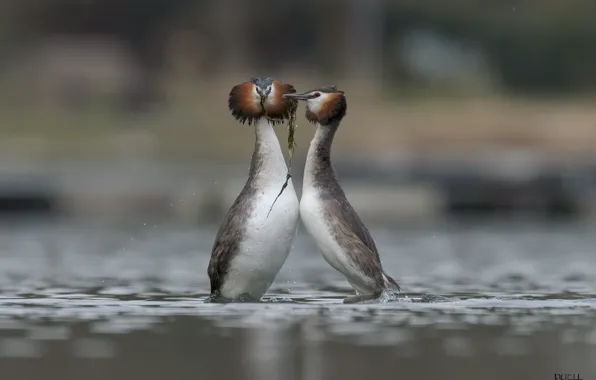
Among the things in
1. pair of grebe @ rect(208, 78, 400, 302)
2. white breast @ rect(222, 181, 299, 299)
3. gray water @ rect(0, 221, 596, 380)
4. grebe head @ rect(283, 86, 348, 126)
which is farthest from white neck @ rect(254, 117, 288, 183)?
gray water @ rect(0, 221, 596, 380)

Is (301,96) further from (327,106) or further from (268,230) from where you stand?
(268,230)

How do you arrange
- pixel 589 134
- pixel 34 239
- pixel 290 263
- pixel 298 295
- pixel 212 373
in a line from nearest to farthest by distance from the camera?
1. pixel 212 373
2. pixel 298 295
3. pixel 290 263
4. pixel 34 239
5. pixel 589 134

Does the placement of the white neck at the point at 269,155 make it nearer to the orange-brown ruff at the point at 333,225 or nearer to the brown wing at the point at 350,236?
the orange-brown ruff at the point at 333,225

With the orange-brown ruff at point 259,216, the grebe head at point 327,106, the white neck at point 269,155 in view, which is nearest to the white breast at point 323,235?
the orange-brown ruff at point 259,216

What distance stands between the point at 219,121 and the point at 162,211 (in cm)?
1327

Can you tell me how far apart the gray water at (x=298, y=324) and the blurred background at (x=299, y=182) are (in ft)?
0.14

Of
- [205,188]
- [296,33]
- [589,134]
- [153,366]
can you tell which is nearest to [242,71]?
[296,33]

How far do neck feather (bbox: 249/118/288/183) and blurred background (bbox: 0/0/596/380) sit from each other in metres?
1.09

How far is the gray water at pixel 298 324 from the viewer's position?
9992 mm

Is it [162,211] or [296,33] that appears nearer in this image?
→ [162,211]

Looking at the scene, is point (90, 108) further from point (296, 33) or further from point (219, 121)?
point (296, 33)

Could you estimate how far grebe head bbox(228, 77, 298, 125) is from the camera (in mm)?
14008

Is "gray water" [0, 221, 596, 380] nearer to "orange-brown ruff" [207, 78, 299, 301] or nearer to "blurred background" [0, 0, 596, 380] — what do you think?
"blurred background" [0, 0, 596, 380]

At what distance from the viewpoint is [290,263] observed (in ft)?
73.0
